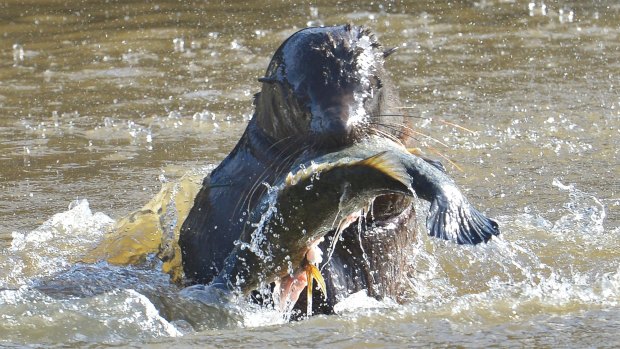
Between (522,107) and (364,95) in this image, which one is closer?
(364,95)

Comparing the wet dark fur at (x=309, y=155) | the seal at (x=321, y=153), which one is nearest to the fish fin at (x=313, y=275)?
the seal at (x=321, y=153)

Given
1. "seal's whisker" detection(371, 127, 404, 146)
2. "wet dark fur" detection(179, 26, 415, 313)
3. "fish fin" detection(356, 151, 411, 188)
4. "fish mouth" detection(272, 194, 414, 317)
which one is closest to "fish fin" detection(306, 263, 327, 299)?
"fish mouth" detection(272, 194, 414, 317)

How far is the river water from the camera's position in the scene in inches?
173

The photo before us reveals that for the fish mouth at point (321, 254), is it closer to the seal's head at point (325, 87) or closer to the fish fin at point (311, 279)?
the fish fin at point (311, 279)

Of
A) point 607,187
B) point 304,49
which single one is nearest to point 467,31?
point 607,187

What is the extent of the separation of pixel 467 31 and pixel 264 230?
7.37 m

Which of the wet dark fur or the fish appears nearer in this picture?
the fish

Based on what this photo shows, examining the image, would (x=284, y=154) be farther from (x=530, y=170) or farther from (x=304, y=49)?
(x=530, y=170)

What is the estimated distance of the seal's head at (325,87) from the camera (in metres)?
4.21

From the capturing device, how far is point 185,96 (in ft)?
30.6

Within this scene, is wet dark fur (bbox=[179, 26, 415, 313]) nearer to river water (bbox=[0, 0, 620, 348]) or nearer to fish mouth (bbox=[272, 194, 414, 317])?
fish mouth (bbox=[272, 194, 414, 317])

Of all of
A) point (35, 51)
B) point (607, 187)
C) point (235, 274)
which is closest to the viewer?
point (235, 274)

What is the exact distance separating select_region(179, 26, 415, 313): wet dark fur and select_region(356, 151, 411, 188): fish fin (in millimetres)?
533

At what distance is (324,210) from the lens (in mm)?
3867
